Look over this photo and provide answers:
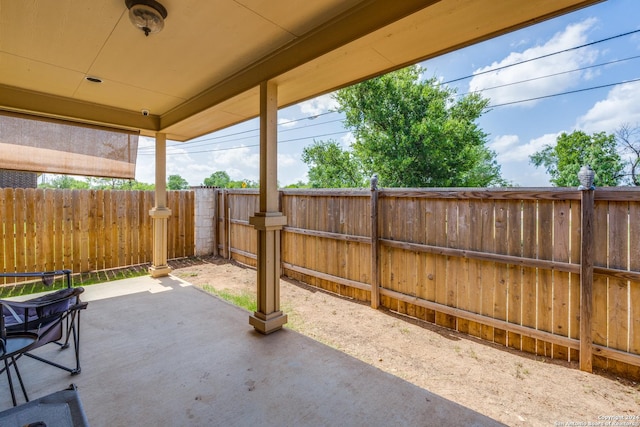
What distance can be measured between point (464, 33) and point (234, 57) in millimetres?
1786

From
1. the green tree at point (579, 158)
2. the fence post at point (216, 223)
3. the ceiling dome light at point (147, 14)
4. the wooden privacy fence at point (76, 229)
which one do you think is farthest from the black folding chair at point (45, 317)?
the green tree at point (579, 158)

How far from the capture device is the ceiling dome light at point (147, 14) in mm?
1683

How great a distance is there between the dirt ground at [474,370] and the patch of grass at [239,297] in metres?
0.45

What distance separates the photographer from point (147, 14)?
5.67ft

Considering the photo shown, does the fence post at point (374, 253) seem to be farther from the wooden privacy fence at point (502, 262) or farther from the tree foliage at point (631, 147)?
the tree foliage at point (631, 147)

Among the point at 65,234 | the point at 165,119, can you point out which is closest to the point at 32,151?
the point at 165,119

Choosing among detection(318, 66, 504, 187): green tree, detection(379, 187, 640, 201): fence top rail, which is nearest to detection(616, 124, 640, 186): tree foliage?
detection(318, 66, 504, 187): green tree

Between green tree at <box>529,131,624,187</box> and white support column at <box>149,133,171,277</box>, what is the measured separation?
12.7 meters

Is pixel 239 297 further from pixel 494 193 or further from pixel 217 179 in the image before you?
pixel 217 179

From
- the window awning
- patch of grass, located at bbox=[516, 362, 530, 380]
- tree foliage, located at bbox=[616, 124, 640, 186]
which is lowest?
patch of grass, located at bbox=[516, 362, 530, 380]

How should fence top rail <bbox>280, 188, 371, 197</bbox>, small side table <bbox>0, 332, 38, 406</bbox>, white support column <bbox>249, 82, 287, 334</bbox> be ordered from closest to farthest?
small side table <bbox>0, 332, 38, 406</bbox> < white support column <bbox>249, 82, 287, 334</bbox> < fence top rail <bbox>280, 188, 371, 197</bbox>

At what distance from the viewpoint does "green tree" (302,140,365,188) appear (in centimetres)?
1338

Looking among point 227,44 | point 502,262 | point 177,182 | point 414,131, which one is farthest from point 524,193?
point 177,182

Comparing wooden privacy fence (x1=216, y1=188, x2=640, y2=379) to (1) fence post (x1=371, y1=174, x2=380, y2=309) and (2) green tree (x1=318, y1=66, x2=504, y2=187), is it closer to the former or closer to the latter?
(1) fence post (x1=371, y1=174, x2=380, y2=309)
